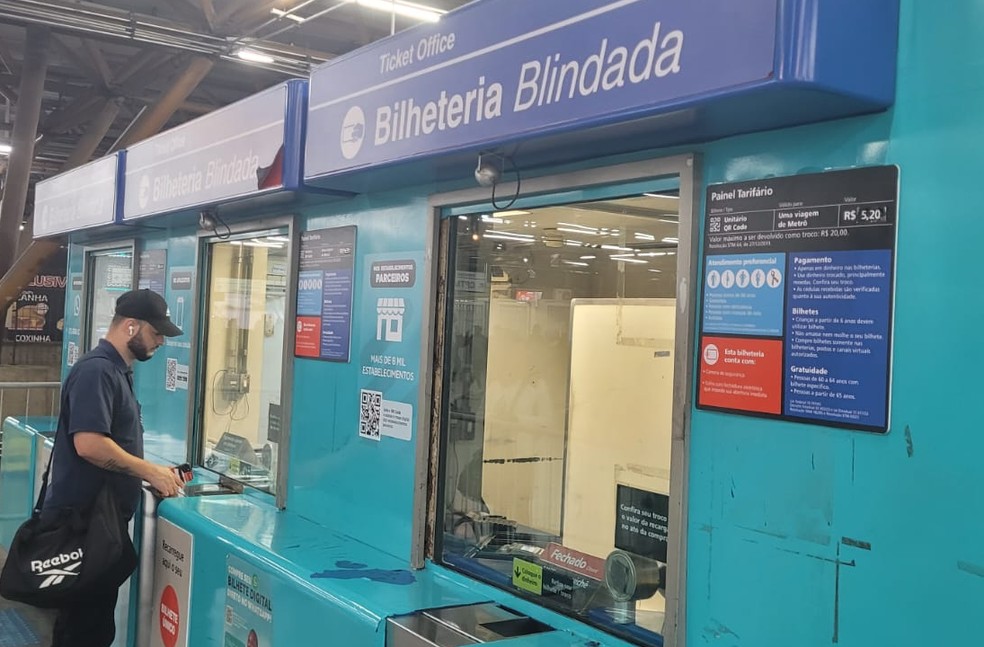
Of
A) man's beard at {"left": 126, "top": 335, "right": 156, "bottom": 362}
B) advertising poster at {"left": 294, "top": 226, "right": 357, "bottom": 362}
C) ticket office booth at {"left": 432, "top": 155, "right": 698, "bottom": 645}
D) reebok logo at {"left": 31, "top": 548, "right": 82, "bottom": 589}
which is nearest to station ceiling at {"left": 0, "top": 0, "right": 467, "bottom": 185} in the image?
advertising poster at {"left": 294, "top": 226, "right": 357, "bottom": 362}

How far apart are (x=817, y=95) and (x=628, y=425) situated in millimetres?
1563

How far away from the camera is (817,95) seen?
1.53 meters

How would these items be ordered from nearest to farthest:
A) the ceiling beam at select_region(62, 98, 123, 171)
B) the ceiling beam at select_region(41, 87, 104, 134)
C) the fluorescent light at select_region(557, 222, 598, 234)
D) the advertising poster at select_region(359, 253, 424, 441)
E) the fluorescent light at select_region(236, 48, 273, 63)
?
the fluorescent light at select_region(557, 222, 598, 234) → the advertising poster at select_region(359, 253, 424, 441) → the fluorescent light at select_region(236, 48, 273, 63) → the ceiling beam at select_region(62, 98, 123, 171) → the ceiling beam at select_region(41, 87, 104, 134)

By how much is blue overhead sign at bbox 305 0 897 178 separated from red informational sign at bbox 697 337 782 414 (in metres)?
0.48

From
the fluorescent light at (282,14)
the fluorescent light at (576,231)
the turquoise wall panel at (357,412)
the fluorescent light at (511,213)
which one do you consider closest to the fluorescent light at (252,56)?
the fluorescent light at (282,14)

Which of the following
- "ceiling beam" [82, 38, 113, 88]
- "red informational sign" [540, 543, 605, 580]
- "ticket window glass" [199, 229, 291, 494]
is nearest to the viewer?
"red informational sign" [540, 543, 605, 580]

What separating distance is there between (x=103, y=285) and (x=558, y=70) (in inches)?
191

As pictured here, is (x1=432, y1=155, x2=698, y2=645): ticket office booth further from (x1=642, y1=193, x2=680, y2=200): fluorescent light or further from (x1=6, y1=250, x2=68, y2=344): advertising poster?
(x1=6, y1=250, x2=68, y2=344): advertising poster

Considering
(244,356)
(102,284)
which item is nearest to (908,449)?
(244,356)

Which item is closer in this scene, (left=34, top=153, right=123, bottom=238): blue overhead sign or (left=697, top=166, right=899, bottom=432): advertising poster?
(left=697, top=166, right=899, bottom=432): advertising poster

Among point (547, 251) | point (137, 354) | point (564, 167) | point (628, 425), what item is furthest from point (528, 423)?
point (137, 354)

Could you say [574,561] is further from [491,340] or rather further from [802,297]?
[802,297]

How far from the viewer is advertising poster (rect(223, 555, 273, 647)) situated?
9.03 feet

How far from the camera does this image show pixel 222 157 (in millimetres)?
3408
